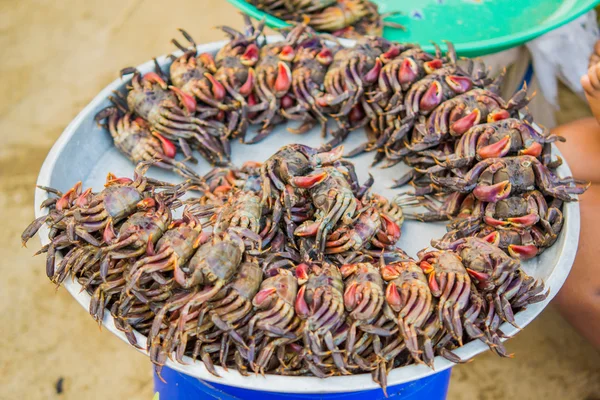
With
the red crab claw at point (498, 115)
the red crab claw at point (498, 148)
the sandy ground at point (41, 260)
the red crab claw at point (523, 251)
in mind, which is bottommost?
the sandy ground at point (41, 260)

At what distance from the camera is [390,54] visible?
232 centimetres

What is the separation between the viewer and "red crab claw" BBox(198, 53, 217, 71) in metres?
2.40

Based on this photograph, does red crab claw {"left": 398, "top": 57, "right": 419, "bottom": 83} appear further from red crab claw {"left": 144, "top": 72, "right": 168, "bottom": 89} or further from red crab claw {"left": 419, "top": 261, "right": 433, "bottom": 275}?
red crab claw {"left": 144, "top": 72, "right": 168, "bottom": 89}

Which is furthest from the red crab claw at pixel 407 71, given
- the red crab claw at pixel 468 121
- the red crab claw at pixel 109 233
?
the red crab claw at pixel 109 233

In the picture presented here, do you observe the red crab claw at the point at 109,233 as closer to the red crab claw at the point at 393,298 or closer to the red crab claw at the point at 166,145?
the red crab claw at the point at 166,145

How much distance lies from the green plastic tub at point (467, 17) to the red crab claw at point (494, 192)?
1441 millimetres

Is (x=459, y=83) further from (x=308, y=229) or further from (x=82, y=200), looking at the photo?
(x=82, y=200)

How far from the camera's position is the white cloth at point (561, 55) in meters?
3.50

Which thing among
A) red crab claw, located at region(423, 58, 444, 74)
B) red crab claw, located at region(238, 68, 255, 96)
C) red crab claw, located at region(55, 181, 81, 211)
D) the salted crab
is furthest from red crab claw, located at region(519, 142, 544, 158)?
red crab claw, located at region(55, 181, 81, 211)

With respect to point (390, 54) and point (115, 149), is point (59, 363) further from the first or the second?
point (390, 54)

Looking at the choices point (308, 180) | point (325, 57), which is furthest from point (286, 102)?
point (308, 180)

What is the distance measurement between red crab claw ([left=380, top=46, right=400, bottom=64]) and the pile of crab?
0.71m

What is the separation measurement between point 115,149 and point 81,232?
78 centimetres

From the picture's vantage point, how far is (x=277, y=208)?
73.6 inches
